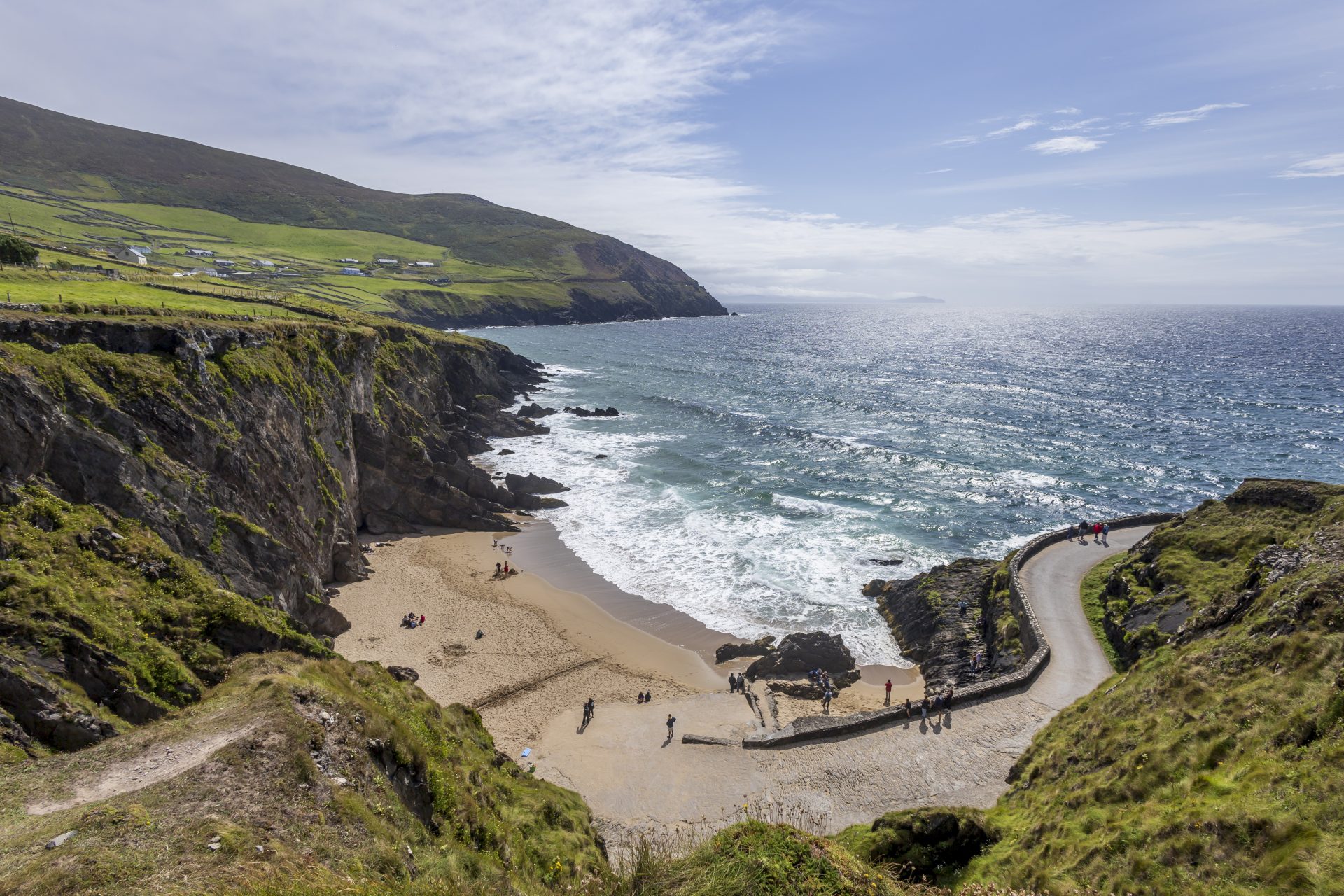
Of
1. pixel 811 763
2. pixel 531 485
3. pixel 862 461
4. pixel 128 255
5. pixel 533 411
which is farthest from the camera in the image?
pixel 128 255

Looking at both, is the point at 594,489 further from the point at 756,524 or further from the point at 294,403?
the point at 294,403

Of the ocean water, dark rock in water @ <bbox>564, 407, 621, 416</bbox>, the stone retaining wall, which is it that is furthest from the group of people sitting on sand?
dark rock in water @ <bbox>564, 407, 621, 416</bbox>

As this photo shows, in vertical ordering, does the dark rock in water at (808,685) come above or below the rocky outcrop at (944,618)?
below

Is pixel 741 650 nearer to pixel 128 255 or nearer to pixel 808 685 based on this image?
pixel 808 685

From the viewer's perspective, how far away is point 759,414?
83.9 meters

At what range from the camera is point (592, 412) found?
82.0 meters

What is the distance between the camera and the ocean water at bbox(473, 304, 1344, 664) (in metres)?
40.5

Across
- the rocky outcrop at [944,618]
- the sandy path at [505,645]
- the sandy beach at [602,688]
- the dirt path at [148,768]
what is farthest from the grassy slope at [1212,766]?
the sandy path at [505,645]

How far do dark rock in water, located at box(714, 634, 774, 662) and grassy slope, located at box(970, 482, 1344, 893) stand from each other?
14.1 m

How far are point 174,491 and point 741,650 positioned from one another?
23.9 metres

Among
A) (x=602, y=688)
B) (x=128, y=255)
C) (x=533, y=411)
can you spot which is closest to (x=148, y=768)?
(x=602, y=688)

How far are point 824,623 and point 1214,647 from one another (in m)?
19.5

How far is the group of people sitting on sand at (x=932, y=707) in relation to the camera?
22062 millimetres

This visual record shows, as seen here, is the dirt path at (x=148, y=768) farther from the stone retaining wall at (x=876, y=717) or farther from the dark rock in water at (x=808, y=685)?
the dark rock in water at (x=808, y=685)
